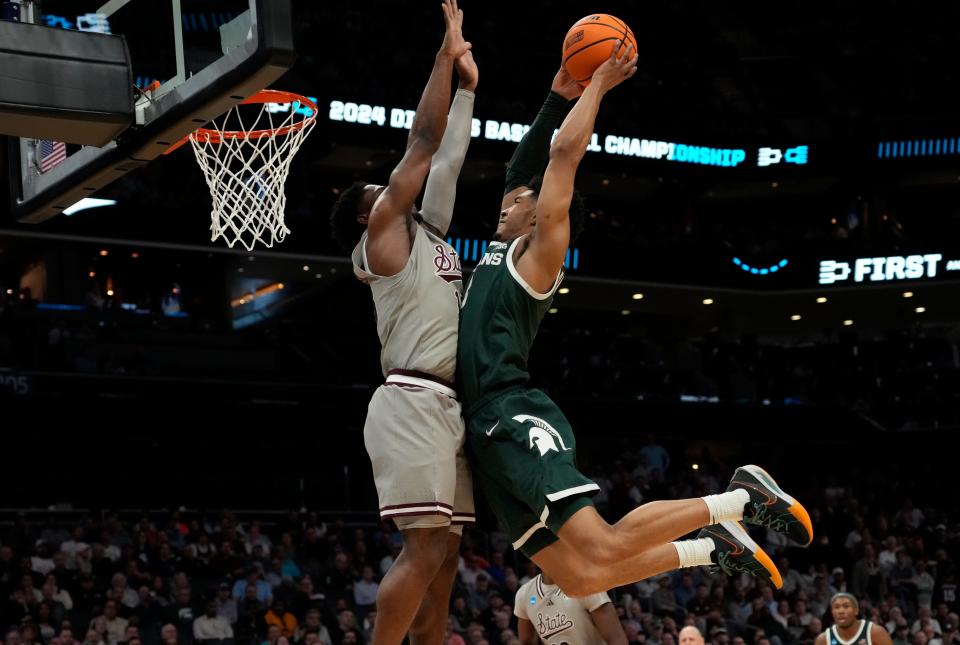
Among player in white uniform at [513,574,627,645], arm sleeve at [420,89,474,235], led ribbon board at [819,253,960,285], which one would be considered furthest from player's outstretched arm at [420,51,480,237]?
led ribbon board at [819,253,960,285]

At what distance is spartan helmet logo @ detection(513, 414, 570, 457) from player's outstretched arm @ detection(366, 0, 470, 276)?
87 cm

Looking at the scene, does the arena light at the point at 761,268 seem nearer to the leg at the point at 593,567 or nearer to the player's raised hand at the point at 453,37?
the player's raised hand at the point at 453,37

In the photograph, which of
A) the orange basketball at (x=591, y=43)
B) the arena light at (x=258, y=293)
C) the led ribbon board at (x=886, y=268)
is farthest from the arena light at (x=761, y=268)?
the orange basketball at (x=591, y=43)

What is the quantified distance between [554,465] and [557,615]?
3.53 meters

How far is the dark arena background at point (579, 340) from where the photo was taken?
1617 cm

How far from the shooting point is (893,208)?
1078 inches

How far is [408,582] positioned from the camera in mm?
5641

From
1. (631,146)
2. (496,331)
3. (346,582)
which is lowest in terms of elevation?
(346,582)

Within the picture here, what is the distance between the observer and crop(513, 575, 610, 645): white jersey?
8836mm

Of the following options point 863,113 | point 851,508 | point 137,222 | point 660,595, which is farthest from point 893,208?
point 137,222

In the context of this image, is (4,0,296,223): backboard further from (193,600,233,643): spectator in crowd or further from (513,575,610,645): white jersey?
(193,600,233,643): spectator in crowd

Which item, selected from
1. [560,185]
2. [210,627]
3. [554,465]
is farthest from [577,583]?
[210,627]

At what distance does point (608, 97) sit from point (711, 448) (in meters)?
6.92

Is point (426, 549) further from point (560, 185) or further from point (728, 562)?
point (560, 185)
